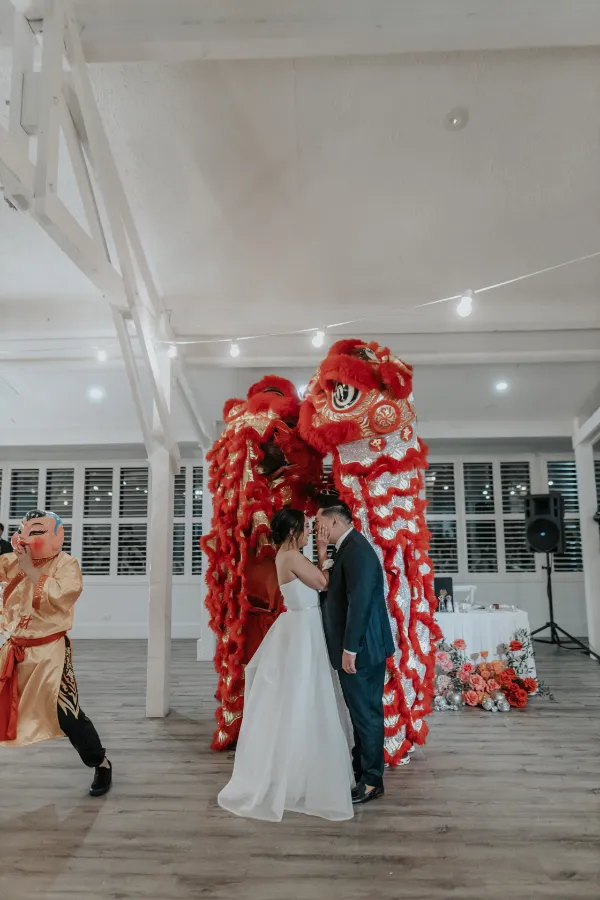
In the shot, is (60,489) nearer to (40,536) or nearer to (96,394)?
(96,394)

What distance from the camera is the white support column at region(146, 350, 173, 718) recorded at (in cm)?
424

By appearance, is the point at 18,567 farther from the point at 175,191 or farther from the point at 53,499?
the point at 53,499

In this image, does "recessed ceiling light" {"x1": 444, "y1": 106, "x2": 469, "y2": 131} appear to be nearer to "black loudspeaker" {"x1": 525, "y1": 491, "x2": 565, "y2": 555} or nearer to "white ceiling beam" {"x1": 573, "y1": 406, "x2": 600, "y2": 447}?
"white ceiling beam" {"x1": 573, "y1": 406, "x2": 600, "y2": 447}

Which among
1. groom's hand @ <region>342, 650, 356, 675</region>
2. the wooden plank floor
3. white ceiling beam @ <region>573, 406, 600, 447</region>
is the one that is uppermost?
white ceiling beam @ <region>573, 406, 600, 447</region>

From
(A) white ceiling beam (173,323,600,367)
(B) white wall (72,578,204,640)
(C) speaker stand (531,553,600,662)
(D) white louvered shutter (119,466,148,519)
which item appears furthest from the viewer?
(D) white louvered shutter (119,466,148,519)

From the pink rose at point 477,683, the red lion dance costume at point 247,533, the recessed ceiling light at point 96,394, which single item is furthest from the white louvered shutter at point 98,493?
the pink rose at point 477,683

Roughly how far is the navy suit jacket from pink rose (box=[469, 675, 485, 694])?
6.81ft

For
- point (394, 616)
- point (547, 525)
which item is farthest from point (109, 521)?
point (394, 616)

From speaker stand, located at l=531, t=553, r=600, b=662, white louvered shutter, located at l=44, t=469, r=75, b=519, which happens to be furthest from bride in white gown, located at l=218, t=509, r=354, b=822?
white louvered shutter, located at l=44, t=469, r=75, b=519

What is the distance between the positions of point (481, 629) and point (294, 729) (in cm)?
263

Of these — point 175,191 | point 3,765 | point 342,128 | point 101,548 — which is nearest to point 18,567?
point 3,765

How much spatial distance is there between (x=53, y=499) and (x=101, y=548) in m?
1.00

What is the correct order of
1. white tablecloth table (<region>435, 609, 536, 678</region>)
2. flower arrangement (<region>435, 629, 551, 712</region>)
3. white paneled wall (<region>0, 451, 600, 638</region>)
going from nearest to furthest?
flower arrangement (<region>435, 629, 551, 712</region>), white tablecloth table (<region>435, 609, 536, 678</region>), white paneled wall (<region>0, 451, 600, 638</region>)

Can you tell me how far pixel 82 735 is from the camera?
111 inches
